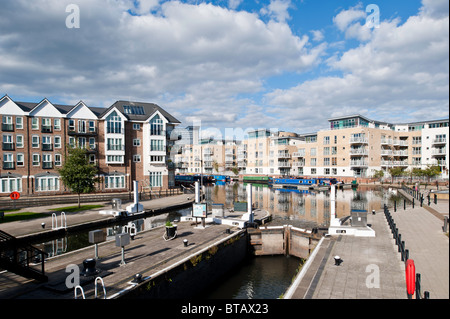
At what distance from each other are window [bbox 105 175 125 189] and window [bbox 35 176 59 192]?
294 inches

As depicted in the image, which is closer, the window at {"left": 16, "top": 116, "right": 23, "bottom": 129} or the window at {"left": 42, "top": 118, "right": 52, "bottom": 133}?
the window at {"left": 16, "top": 116, "right": 23, "bottom": 129}

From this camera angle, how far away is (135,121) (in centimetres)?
5197

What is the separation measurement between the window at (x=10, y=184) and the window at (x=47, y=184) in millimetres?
2289

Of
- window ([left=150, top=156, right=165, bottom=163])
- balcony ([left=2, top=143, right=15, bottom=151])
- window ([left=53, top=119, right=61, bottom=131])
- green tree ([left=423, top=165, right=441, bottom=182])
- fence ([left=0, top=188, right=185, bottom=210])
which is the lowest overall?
fence ([left=0, top=188, right=185, bottom=210])

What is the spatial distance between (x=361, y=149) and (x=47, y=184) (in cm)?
7351

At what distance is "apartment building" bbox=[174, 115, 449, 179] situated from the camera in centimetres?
7862

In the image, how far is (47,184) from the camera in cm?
4556

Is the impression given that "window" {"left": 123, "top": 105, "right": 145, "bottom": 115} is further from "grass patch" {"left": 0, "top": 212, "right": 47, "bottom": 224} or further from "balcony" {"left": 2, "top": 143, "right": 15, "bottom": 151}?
"grass patch" {"left": 0, "top": 212, "right": 47, "bottom": 224}

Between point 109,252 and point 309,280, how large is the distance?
34.7 feet

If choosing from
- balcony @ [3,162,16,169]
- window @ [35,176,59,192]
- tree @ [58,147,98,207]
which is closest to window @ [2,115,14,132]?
balcony @ [3,162,16,169]

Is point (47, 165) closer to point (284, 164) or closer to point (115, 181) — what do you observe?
point (115, 181)

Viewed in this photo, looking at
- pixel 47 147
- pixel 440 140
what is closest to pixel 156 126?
pixel 47 147
